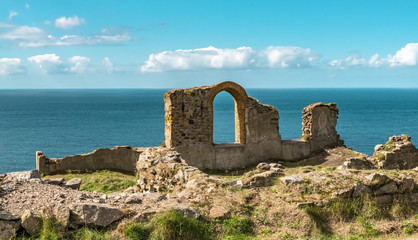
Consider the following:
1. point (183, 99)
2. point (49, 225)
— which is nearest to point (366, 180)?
point (49, 225)

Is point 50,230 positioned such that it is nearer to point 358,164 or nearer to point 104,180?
point 104,180

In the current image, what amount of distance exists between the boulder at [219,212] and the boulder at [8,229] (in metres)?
3.12

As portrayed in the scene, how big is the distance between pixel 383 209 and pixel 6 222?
268 inches

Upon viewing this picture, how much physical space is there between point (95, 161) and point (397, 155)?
43.7 ft

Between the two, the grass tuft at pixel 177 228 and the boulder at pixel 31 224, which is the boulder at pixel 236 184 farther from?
the boulder at pixel 31 224

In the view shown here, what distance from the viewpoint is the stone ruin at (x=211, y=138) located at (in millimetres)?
18156

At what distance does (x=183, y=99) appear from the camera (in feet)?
59.2

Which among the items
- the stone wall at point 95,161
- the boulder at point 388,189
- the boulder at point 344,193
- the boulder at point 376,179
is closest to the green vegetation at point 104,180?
the stone wall at point 95,161

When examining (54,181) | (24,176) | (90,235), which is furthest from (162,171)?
(90,235)

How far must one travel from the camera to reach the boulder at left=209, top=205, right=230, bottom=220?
7.19 metres

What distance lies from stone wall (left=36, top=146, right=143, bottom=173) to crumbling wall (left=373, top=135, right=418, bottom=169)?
35.5ft

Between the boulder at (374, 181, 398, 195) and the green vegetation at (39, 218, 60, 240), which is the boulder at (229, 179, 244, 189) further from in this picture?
the green vegetation at (39, 218, 60, 240)

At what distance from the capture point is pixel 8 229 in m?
6.30

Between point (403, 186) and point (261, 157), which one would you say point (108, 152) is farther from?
point (403, 186)
